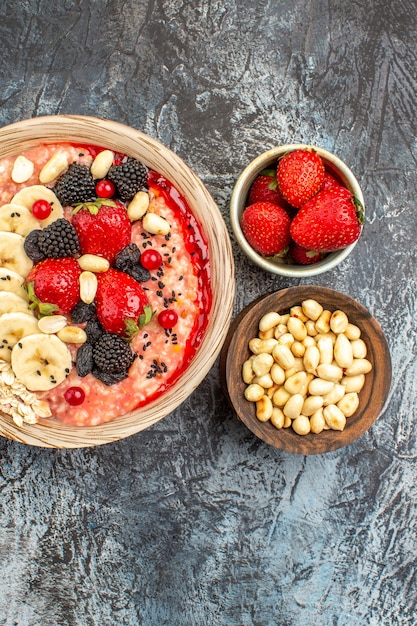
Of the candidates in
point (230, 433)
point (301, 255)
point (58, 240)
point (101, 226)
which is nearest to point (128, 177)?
point (101, 226)

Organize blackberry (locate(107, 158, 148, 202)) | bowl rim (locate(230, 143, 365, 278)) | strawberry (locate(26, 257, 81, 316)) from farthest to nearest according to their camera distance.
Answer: bowl rim (locate(230, 143, 365, 278)) → blackberry (locate(107, 158, 148, 202)) → strawberry (locate(26, 257, 81, 316))

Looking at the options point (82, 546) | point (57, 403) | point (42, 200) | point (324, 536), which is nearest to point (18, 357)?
point (57, 403)

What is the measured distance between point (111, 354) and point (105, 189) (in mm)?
477

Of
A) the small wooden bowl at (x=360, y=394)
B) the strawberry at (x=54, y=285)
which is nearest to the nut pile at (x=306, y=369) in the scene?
the small wooden bowl at (x=360, y=394)

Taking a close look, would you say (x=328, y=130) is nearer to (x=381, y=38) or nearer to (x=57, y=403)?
(x=381, y=38)

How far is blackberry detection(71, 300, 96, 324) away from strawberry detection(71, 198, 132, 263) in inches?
6.0

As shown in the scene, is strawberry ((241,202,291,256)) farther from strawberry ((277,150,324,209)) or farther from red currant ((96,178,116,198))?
red currant ((96,178,116,198))

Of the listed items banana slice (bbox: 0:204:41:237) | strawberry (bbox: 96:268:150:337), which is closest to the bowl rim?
strawberry (bbox: 96:268:150:337)

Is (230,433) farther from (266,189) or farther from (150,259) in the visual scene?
(266,189)

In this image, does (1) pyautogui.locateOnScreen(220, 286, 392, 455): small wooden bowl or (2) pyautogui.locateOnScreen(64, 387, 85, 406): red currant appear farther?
(1) pyautogui.locateOnScreen(220, 286, 392, 455): small wooden bowl

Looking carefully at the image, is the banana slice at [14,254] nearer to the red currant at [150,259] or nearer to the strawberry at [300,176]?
the red currant at [150,259]

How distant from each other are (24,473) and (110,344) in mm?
694

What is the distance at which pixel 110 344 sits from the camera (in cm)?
169

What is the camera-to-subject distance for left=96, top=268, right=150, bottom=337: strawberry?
1.68 meters
